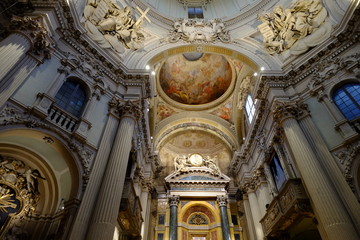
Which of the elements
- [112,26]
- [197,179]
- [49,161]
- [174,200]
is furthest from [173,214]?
[112,26]

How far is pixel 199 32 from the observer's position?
14.0 m

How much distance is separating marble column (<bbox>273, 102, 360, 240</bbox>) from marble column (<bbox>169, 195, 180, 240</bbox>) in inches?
379

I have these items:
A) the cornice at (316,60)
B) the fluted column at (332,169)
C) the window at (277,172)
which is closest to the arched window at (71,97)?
the cornice at (316,60)

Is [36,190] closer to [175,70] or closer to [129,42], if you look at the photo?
[129,42]

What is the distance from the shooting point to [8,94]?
611 centimetres

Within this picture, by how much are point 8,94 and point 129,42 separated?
7.10 metres

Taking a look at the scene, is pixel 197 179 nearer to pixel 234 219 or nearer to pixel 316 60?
pixel 234 219

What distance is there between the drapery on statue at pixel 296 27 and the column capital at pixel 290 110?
10.2 feet

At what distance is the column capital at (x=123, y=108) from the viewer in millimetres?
9242

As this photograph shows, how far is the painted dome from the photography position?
18688 millimetres

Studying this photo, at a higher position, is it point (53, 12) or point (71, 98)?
point (53, 12)

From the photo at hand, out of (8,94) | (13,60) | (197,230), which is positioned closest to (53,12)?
(13,60)

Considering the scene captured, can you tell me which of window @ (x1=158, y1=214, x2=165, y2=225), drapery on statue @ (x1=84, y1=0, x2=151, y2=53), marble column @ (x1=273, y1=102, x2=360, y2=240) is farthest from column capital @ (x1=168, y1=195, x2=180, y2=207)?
drapery on statue @ (x1=84, y1=0, x2=151, y2=53)

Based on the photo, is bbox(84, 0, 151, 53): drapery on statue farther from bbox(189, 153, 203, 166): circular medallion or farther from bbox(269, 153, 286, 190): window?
bbox(189, 153, 203, 166): circular medallion
